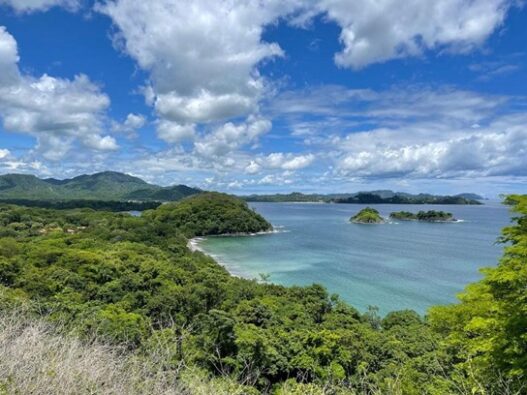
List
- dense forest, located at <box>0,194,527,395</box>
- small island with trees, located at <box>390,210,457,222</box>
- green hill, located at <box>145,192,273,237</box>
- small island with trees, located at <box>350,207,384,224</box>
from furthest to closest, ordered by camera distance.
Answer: small island with trees, located at <box>390,210,457,222</box> → small island with trees, located at <box>350,207,384,224</box> → green hill, located at <box>145,192,273,237</box> → dense forest, located at <box>0,194,527,395</box>

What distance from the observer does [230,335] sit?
16547 mm

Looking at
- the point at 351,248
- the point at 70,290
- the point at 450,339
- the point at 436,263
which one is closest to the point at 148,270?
the point at 70,290

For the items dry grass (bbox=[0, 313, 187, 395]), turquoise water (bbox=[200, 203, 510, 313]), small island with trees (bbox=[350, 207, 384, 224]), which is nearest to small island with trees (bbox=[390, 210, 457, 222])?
small island with trees (bbox=[350, 207, 384, 224])

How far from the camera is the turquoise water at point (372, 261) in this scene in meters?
41.4

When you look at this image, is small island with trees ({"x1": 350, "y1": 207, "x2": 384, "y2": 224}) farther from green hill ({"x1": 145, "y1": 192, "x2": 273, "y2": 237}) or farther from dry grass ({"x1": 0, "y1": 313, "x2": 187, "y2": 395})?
dry grass ({"x1": 0, "y1": 313, "x2": 187, "y2": 395})

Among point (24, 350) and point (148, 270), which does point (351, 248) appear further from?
point (24, 350)

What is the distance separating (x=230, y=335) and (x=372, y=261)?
149ft

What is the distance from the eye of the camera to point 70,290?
87.0 feet

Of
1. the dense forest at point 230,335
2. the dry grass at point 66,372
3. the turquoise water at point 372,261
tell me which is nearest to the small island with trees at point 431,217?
the turquoise water at point 372,261

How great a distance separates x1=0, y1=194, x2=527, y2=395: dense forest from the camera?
175 inches

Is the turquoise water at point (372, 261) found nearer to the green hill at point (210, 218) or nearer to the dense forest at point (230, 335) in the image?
the green hill at point (210, 218)

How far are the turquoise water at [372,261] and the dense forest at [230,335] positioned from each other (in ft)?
46.2

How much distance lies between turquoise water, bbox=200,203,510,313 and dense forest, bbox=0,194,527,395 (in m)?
14.1

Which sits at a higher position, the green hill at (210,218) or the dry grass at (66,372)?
the dry grass at (66,372)
